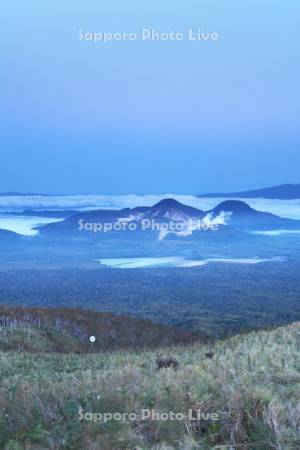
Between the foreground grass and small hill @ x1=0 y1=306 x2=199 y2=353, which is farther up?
the foreground grass

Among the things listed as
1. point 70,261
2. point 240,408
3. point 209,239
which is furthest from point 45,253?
point 240,408

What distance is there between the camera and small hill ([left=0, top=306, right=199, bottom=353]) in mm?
20547

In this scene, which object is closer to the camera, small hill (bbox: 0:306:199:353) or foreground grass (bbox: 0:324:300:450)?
foreground grass (bbox: 0:324:300:450)

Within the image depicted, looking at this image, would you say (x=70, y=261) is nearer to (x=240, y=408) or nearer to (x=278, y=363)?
(x=278, y=363)

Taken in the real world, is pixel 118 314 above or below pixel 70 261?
below

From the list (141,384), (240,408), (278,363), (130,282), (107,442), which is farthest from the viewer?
(130,282)

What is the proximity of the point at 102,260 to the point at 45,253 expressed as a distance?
2.01 metres

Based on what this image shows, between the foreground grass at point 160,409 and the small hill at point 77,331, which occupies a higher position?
the foreground grass at point 160,409

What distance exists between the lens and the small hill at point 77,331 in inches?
809

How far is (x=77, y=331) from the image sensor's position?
2342 centimetres

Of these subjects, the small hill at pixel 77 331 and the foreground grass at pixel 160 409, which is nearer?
the foreground grass at pixel 160 409

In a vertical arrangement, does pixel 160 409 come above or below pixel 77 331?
above

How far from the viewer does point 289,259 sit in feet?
86.0

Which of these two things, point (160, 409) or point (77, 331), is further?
point (77, 331)
